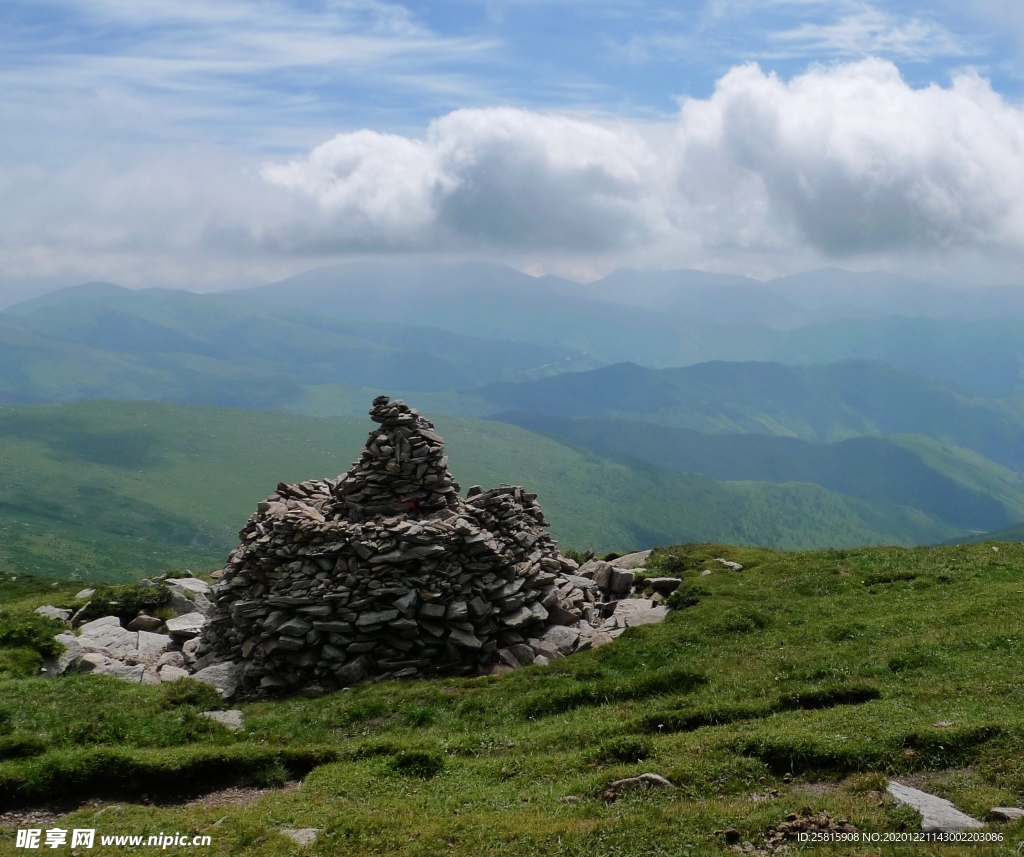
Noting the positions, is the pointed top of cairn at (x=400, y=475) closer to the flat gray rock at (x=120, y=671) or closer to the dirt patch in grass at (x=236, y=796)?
the flat gray rock at (x=120, y=671)

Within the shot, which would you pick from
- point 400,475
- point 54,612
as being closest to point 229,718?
point 400,475

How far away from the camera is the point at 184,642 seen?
36375 millimetres

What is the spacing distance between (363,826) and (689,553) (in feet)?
Result: 93.1

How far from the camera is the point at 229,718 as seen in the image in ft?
84.7

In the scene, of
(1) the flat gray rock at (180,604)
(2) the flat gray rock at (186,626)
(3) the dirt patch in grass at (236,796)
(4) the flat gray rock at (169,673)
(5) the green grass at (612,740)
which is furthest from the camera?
(1) the flat gray rock at (180,604)

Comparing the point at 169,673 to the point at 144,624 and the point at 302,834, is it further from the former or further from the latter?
the point at 302,834

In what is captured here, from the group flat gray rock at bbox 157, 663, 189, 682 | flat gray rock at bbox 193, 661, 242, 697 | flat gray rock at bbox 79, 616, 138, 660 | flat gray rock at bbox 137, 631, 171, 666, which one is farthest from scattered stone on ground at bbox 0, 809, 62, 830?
flat gray rock at bbox 79, 616, 138, 660

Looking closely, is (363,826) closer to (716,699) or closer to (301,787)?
(301,787)

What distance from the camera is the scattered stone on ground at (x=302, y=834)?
52.8 feet

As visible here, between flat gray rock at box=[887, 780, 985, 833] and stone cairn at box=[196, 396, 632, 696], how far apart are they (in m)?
15.1

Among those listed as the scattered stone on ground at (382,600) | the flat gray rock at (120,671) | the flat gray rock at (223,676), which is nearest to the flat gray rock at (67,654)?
the scattered stone on ground at (382,600)

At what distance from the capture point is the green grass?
16.1 m

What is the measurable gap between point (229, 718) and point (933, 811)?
1928 cm

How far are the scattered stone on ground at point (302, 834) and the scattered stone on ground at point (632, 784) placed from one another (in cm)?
565
